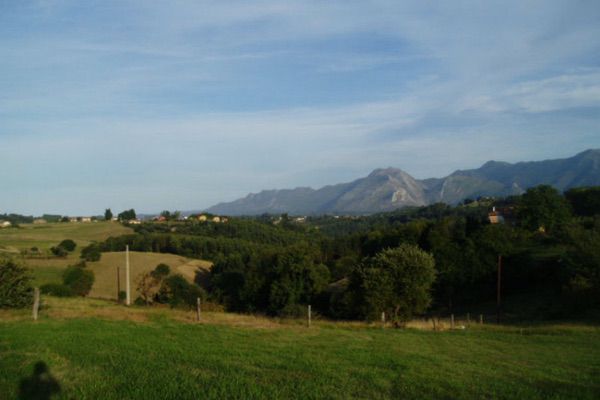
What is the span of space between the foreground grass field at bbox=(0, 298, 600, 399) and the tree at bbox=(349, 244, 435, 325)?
1490 cm

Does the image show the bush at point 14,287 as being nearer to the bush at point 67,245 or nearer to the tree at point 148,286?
the tree at point 148,286

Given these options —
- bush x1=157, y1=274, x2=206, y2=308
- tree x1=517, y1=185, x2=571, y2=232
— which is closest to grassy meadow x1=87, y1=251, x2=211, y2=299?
bush x1=157, y1=274, x2=206, y2=308

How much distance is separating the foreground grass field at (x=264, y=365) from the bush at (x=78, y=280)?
152 feet

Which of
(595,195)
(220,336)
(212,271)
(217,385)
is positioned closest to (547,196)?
(595,195)

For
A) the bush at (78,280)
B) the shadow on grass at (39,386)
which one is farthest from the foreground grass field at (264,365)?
the bush at (78,280)

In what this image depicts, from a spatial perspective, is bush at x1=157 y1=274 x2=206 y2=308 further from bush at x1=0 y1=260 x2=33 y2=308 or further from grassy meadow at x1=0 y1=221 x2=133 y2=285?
bush at x1=0 y1=260 x2=33 y2=308

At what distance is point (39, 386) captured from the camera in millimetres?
7953

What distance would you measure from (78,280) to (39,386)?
2353 inches

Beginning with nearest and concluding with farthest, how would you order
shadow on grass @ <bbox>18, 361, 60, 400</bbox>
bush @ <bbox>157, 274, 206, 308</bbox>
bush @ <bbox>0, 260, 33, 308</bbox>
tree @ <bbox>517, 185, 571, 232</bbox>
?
shadow on grass @ <bbox>18, 361, 60, 400</bbox> → bush @ <bbox>0, 260, 33, 308</bbox> → bush @ <bbox>157, 274, 206, 308</bbox> → tree @ <bbox>517, 185, 571, 232</bbox>

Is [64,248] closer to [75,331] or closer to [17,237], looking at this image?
[17,237]

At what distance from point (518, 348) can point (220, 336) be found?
11.2 meters

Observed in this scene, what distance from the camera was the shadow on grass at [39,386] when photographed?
7.44 m

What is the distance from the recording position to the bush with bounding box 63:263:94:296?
199ft

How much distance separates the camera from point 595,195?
103625mm
